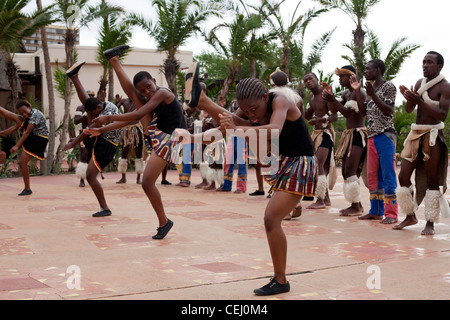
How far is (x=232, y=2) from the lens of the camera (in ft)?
60.7

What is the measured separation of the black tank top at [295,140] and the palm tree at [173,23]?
41.8ft

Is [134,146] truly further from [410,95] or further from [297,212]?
[410,95]

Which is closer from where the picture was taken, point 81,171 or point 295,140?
point 295,140

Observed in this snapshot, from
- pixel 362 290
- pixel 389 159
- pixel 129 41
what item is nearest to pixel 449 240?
pixel 389 159

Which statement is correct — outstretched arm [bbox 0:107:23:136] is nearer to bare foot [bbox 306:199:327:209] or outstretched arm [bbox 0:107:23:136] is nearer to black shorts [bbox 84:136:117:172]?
black shorts [bbox 84:136:117:172]

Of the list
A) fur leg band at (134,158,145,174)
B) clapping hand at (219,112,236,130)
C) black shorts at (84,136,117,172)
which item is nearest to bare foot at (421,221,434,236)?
clapping hand at (219,112,236,130)

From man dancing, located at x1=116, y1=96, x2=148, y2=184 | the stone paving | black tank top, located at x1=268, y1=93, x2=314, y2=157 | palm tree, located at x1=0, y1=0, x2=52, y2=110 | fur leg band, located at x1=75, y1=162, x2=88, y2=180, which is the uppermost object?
palm tree, located at x1=0, y1=0, x2=52, y2=110

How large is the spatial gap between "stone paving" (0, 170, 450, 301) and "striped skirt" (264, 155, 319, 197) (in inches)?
28.7

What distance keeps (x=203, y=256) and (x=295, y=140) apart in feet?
5.55

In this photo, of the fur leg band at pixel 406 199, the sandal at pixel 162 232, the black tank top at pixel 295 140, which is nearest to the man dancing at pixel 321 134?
the fur leg band at pixel 406 199

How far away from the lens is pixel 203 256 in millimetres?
5508

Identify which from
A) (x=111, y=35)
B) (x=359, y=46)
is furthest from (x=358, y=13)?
(x=111, y=35)

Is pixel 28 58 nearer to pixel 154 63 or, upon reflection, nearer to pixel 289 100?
pixel 154 63

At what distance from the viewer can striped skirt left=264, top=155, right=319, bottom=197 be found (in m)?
4.32
